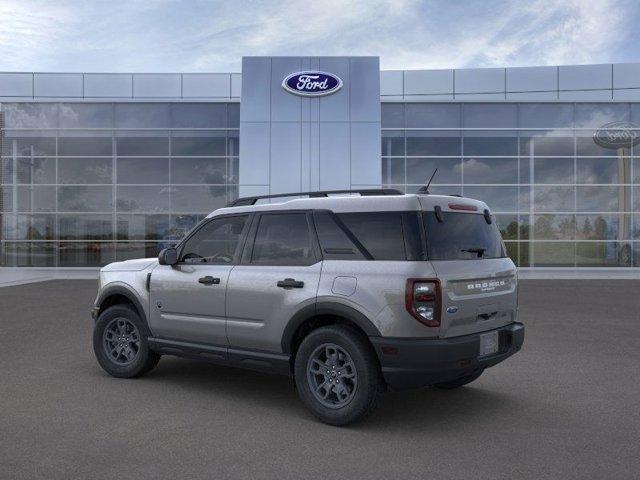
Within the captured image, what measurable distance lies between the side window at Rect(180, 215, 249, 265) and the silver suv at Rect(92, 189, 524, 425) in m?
0.01

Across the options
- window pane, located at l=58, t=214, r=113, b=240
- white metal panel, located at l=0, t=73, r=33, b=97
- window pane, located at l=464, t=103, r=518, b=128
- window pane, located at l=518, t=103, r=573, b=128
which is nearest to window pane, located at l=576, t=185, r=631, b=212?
window pane, located at l=518, t=103, r=573, b=128

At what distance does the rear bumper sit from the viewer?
4395mm

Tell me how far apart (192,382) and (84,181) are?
2219 cm

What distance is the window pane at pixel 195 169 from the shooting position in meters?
25.8

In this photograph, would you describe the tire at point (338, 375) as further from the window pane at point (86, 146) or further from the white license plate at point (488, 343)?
the window pane at point (86, 146)

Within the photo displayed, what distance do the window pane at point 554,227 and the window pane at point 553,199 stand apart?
14.1 inches

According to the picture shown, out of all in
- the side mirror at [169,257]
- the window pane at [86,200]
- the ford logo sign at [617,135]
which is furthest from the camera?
the ford logo sign at [617,135]

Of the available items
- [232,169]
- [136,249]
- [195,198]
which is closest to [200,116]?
[232,169]

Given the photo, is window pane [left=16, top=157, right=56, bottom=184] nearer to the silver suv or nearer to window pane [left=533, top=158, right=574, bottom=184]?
window pane [left=533, top=158, right=574, bottom=184]

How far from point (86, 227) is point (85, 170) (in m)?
→ 2.57

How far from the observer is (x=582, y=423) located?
4.82 metres

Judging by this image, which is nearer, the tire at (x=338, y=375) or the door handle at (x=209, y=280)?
the tire at (x=338, y=375)

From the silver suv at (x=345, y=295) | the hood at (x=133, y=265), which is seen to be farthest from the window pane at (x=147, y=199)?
the silver suv at (x=345, y=295)

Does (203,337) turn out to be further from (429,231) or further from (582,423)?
(582,423)
